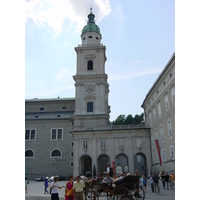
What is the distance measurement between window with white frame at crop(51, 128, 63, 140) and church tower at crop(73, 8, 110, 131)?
593cm

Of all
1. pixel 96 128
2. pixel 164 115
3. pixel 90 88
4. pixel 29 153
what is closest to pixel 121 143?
pixel 96 128

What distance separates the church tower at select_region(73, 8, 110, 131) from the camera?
47250mm

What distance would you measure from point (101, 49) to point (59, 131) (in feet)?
64.2

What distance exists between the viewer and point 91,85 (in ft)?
164

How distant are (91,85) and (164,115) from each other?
70.1 feet

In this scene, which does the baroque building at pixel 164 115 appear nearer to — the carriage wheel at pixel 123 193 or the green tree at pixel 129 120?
the carriage wheel at pixel 123 193

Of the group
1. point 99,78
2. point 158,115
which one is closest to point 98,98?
point 99,78

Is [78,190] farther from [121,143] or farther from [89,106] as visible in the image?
[89,106]

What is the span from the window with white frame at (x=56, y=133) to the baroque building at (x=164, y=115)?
2025cm

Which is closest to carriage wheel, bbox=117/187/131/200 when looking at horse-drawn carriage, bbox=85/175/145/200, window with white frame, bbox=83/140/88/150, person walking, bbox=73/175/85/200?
horse-drawn carriage, bbox=85/175/145/200

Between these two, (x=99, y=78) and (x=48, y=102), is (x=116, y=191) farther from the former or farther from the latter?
(x=48, y=102)

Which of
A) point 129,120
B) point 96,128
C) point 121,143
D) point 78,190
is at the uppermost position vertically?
point 129,120

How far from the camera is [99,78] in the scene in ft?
165

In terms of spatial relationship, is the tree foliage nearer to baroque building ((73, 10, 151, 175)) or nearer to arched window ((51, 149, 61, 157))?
baroque building ((73, 10, 151, 175))
